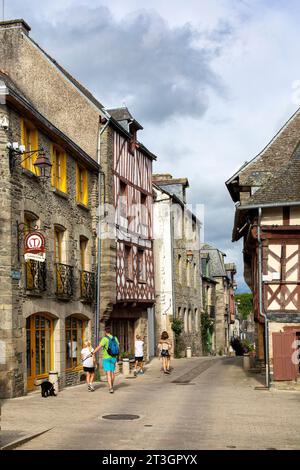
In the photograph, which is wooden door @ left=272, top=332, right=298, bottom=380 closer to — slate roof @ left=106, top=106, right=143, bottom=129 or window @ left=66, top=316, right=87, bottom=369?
window @ left=66, top=316, right=87, bottom=369

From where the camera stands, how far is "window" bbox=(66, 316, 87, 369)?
17875 millimetres

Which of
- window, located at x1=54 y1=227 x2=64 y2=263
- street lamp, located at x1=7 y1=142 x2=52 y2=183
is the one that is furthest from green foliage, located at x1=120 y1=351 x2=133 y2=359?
street lamp, located at x1=7 y1=142 x2=52 y2=183

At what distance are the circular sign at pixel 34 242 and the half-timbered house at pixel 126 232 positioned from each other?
19.8 ft

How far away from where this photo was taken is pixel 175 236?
101ft

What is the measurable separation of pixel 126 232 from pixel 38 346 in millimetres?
7355

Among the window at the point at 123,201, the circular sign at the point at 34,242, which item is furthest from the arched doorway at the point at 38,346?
the window at the point at 123,201

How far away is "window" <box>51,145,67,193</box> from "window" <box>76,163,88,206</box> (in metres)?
1.08

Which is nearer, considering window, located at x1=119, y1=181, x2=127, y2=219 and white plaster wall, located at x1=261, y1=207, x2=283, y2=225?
white plaster wall, located at x1=261, y1=207, x2=283, y2=225

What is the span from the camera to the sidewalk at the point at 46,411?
9.12 metres

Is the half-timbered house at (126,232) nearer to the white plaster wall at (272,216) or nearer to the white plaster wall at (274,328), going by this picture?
the white plaster wall at (272,216)

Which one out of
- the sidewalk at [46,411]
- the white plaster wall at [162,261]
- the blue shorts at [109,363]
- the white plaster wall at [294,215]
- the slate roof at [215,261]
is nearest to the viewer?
the sidewalk at [46,411]

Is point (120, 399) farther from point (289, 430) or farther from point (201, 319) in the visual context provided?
point (201, 319)

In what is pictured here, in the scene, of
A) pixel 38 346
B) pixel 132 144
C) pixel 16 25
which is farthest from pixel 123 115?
pixel 38 346

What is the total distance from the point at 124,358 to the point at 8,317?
8.18m
